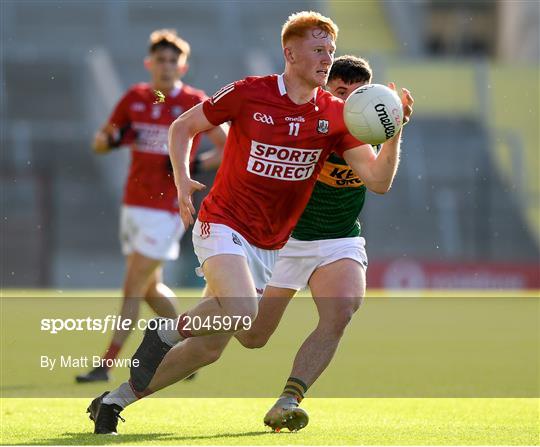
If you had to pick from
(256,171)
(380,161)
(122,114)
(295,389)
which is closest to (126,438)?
(295,389)

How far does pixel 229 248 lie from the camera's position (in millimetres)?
6121

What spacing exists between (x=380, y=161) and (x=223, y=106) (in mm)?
802

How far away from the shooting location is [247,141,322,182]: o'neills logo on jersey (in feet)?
20.8

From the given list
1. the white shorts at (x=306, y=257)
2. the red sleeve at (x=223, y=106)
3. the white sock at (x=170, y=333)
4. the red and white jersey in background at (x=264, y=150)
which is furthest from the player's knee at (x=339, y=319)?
the red sleeve at (x=223, y=106)

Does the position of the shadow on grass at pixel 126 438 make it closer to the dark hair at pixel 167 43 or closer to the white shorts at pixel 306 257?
the white shorts at pixel 306 257

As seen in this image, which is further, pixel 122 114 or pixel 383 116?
pixel 122 114

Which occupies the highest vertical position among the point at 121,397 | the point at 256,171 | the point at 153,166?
the point at 153,166

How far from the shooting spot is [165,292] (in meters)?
9.41

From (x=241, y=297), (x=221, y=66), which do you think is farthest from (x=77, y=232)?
(x=241, y=297)

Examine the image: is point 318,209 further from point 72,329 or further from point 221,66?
point 221,66

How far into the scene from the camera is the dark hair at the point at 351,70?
694 centimetres

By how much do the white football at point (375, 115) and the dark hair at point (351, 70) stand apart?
883 millimetres

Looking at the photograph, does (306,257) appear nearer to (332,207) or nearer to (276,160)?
(332,207)

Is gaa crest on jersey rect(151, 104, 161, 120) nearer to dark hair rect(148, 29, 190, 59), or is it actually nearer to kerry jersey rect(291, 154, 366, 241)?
dark hair rect(148, 29, 190, 59)
